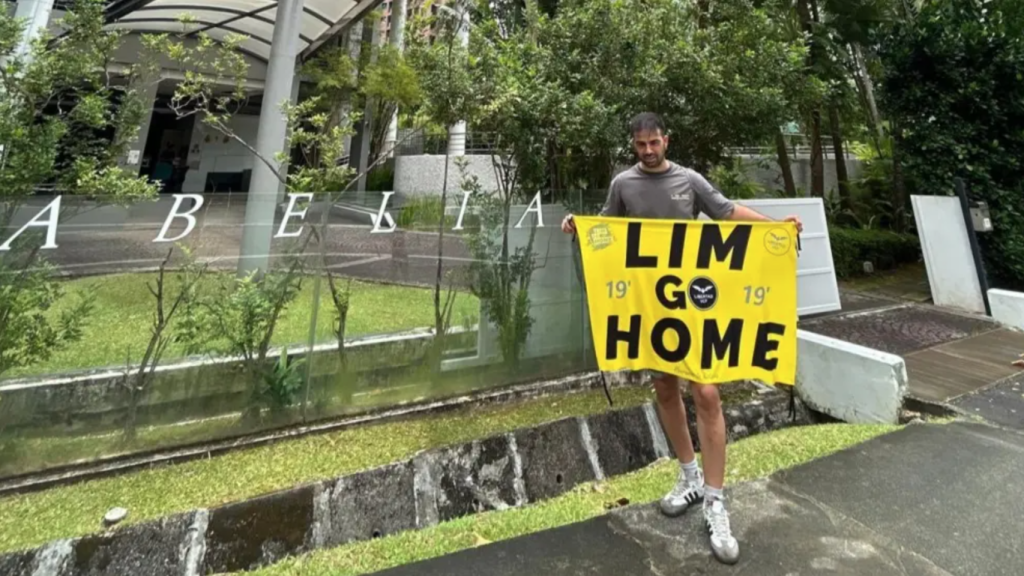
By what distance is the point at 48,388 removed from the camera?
10.8ft

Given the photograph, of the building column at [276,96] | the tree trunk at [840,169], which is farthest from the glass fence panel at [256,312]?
the tree trunk at [840,169]

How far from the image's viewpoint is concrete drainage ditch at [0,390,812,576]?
2.58 m

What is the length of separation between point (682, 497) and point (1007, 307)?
20.7ft

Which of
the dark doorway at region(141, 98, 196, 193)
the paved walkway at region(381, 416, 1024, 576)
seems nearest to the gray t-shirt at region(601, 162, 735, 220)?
the paved walkway at region(381, 416, 1024, 576)

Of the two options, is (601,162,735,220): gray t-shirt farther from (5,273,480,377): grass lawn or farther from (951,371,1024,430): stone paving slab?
(951,371,1024,430): stone paving slab

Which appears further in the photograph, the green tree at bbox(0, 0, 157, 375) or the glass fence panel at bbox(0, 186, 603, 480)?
the glass fence panel at bbox(0, 186, 603, 480)

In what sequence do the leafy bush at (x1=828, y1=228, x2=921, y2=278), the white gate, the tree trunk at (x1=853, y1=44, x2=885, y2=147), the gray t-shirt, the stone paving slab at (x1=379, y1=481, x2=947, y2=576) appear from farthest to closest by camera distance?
the tree trunk at (x1=853, y1=44, x2=885, y2=147) → the leafy bush at (x1=828, y1=228, x2=921, y2=278) → the white gate → the gray t-shirt → the stone paving slab at (x1=379, y1=481, x2=947, y2=576)

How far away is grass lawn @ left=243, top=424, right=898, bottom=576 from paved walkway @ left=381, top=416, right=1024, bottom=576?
0.15 m

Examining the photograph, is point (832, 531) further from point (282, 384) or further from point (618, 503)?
point (282, 384)

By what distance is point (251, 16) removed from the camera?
15539mm

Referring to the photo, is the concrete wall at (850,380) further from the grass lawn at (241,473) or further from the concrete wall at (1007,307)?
the concrete wall at (1007,307)

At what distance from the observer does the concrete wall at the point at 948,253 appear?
693 cm

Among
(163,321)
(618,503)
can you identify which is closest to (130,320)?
(163,321)

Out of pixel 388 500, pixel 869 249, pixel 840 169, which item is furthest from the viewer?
pixel 840 169
